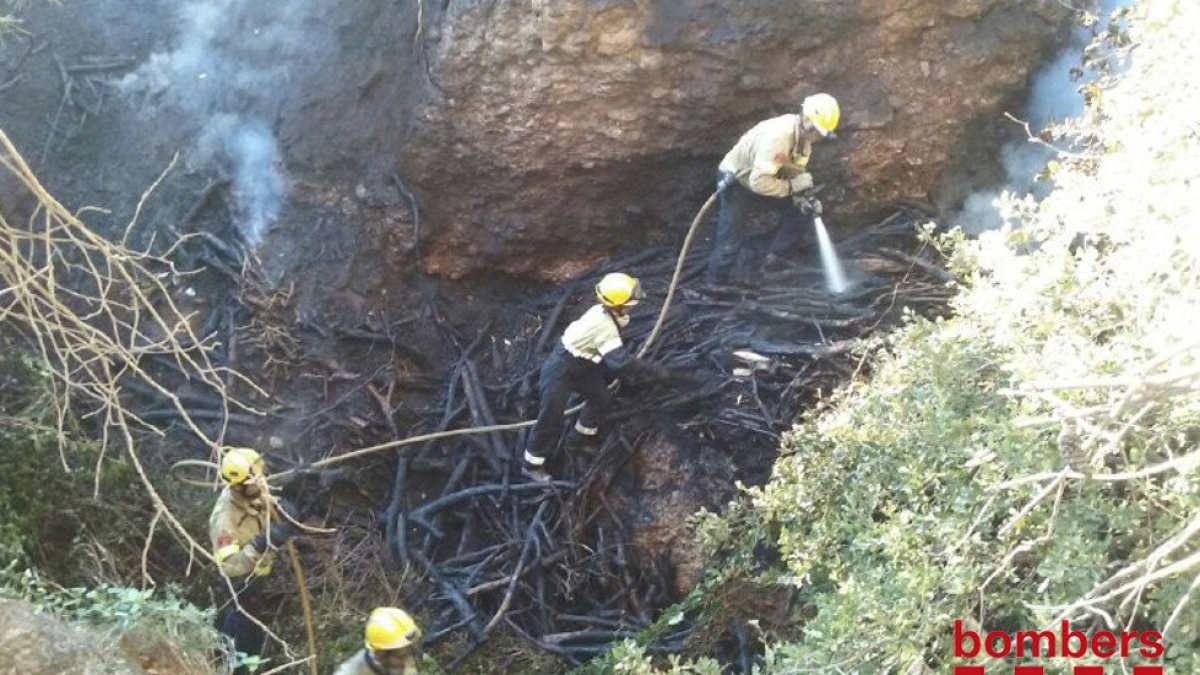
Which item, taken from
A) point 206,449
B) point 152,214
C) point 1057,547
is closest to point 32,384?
point 206,449

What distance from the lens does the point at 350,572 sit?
7797 millimetres

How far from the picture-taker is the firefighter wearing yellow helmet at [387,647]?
5.79m

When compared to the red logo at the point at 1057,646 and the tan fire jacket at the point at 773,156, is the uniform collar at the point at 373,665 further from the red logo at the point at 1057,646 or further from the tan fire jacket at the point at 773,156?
the tan fire jacket at the point at 773,156

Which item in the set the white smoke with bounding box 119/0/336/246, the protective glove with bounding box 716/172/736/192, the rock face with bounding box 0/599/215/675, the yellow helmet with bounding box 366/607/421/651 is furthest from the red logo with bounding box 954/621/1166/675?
the white smoke with bounding box 119/0/336/246

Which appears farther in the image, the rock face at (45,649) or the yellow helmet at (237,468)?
the yellow helmet at (237,468)

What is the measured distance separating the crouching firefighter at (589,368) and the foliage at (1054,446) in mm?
2132

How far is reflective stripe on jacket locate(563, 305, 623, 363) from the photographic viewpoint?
739 centimetres

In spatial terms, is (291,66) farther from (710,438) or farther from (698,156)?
(710,438)

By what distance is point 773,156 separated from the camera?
7.67m

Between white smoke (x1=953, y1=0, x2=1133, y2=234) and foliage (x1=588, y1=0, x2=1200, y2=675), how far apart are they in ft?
9.18

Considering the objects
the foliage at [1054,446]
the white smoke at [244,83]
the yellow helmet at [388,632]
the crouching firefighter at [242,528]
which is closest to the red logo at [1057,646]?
the foliage at [1054,446]

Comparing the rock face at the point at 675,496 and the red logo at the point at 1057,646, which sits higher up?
the red logo at the point at 1057,646

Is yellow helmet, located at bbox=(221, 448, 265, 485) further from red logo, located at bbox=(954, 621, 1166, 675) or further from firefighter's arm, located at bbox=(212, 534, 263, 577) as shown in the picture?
red logo, located at bbox=(954, 621, 1166, 675)

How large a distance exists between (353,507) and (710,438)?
2599 mm
